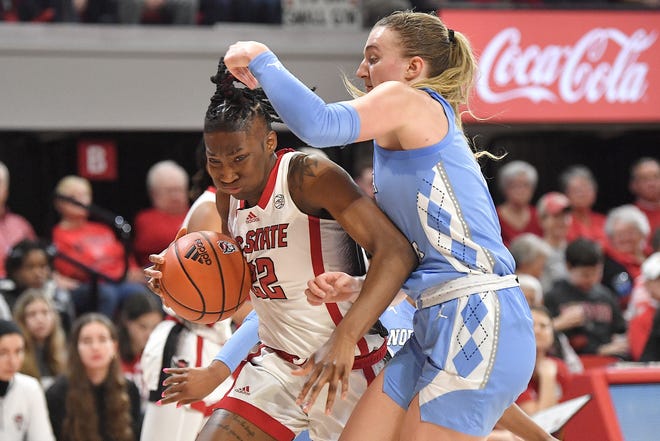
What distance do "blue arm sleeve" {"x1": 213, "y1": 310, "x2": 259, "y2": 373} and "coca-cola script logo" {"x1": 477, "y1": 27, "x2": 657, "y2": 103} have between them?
5.56m

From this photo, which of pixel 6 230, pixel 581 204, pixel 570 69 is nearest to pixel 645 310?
pixel 581 204

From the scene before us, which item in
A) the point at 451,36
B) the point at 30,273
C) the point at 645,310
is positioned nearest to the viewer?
the point at 451,36

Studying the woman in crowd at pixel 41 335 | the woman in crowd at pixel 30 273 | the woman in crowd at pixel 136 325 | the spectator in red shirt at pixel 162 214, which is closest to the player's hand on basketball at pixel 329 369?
the woman in crowd at pixel 136 325

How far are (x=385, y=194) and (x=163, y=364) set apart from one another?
201 centimetres

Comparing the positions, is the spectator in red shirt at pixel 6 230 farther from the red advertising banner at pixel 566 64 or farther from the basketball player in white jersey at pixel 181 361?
the red advertising banner at pixel 566 64

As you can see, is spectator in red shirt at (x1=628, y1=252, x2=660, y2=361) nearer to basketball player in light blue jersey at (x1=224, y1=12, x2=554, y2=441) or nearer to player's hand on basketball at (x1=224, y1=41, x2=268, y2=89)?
basketball player in light blue jersey at (x1=224, y1=12, x2=554, y2=441)

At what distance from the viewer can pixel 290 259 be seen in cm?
365

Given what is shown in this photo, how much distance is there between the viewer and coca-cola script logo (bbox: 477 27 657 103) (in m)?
9.37

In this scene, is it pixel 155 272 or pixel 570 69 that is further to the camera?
pixel 570 69

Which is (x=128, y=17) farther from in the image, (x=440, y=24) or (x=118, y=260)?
(x=440, y=24)

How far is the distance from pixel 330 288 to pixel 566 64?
267 inches

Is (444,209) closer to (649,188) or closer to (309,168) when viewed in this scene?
(309,168)

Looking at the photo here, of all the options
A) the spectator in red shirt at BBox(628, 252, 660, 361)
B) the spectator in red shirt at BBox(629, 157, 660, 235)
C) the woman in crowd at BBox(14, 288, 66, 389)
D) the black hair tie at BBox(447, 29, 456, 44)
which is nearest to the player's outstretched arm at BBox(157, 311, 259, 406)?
the black hair tie at BBox(447, 29, 456, 44)

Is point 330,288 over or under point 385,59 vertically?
under
